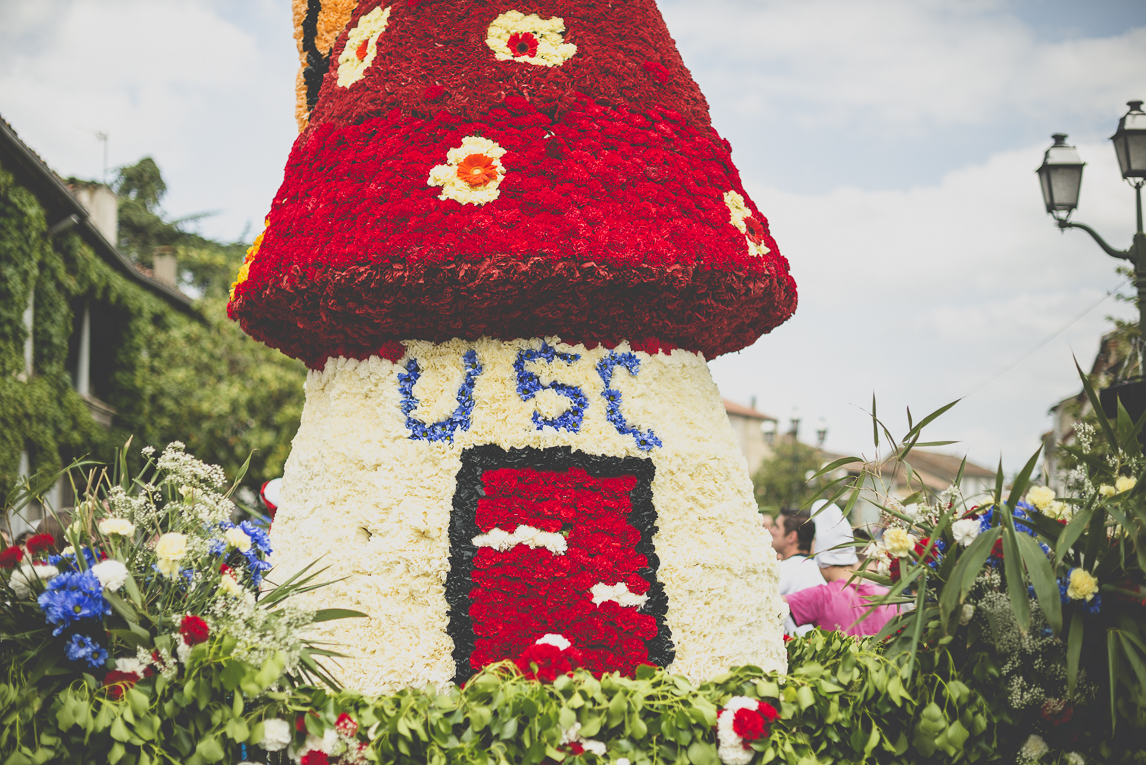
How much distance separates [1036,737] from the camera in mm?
3414

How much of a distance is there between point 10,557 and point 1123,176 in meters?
6.68

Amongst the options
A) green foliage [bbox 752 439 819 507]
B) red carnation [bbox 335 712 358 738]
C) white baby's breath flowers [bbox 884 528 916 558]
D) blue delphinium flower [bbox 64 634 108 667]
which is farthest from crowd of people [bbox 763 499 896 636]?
green foliage [bbox 752 439 819 507]

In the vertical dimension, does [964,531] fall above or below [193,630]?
above

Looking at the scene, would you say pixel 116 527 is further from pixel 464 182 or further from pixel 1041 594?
pixel 1041 594

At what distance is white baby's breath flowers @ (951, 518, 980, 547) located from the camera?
3.40 metres

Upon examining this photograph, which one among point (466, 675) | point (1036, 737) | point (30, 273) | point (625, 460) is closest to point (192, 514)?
point (466, 675)

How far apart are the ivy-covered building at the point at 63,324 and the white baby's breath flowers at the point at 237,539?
23.9ft

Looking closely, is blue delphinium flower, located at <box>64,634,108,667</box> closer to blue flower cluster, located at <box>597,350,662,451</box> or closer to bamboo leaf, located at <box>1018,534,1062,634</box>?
blue flower cluster, located at <box>597,350,662,451</box>

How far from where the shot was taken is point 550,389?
385cm

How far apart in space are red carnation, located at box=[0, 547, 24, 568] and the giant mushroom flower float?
3.82 feet

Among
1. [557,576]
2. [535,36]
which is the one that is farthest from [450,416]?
[535,36]

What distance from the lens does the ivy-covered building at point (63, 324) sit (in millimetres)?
12016

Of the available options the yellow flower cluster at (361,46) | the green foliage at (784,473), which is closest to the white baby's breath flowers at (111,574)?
the yellow flower cluster at (361,46)

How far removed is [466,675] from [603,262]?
71.5 inches
